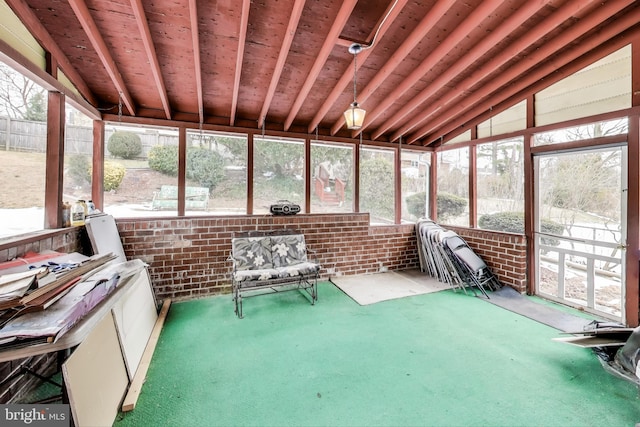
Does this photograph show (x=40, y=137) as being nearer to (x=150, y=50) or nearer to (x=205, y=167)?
(x=150, y=50)

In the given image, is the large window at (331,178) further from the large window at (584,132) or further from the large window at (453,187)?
the large window at (584,132)

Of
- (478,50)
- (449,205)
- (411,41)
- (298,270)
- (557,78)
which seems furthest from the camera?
(449,205)

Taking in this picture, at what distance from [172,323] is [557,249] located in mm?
5237

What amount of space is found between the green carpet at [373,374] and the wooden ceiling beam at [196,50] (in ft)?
9.24

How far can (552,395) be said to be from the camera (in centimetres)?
206

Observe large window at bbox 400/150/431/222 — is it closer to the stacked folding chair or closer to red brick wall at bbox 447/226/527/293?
the stacked folding chair

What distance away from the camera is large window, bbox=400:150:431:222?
563 centimetres

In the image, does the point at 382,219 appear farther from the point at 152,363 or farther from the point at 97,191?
the point at 97,191

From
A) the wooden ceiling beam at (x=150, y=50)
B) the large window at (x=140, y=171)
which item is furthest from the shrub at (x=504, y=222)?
the wooden ceiling beam at (x=150, y=50)

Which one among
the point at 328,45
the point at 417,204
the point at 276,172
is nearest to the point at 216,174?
the point at 276,172

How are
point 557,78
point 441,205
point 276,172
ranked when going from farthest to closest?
point 441,205, point 276,172, point 557,78

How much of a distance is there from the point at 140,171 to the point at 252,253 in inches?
79.6

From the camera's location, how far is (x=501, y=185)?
15.0 feet

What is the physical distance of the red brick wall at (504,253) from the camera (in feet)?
13.7
